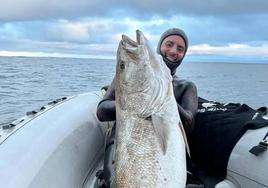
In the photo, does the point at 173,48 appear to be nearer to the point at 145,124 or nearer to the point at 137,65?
the point at 137,65

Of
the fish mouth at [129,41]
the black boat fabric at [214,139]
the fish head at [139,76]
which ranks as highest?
the fish mouth at [129,41]

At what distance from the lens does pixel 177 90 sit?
15.8ft

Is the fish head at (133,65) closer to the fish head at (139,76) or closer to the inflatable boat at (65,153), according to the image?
the fish head at (139,76)

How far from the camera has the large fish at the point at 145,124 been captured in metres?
3.20

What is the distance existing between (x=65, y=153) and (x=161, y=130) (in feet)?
4.42

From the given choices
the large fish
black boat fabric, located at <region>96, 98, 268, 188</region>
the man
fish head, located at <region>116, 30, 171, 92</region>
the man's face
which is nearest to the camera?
the large fish

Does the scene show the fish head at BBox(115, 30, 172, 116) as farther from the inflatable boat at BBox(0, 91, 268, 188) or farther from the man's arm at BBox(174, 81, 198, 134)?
the man's arm at BBox(174, 81, 198, 134)

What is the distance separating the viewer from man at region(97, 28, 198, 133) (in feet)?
14.0

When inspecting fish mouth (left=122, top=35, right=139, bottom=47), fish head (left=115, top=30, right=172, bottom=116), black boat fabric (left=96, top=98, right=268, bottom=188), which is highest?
fish mouth (left=122, top=35, right=139, bottom=47)

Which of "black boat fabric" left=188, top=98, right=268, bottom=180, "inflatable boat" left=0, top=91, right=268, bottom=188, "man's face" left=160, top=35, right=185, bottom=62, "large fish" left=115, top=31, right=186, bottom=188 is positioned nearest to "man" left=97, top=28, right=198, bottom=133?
"man's face" left=160, top=35, right=185, bottom=62

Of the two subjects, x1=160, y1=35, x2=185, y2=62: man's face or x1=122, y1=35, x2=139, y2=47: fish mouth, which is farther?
x1=160, y1=35, x2=185, y2=62: man's face

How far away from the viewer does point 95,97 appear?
21.0ft

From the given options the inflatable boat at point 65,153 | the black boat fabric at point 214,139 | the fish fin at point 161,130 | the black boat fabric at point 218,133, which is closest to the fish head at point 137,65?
the fish fin at point 161,130

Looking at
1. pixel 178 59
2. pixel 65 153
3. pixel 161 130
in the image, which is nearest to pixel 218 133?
pixel 178 59
